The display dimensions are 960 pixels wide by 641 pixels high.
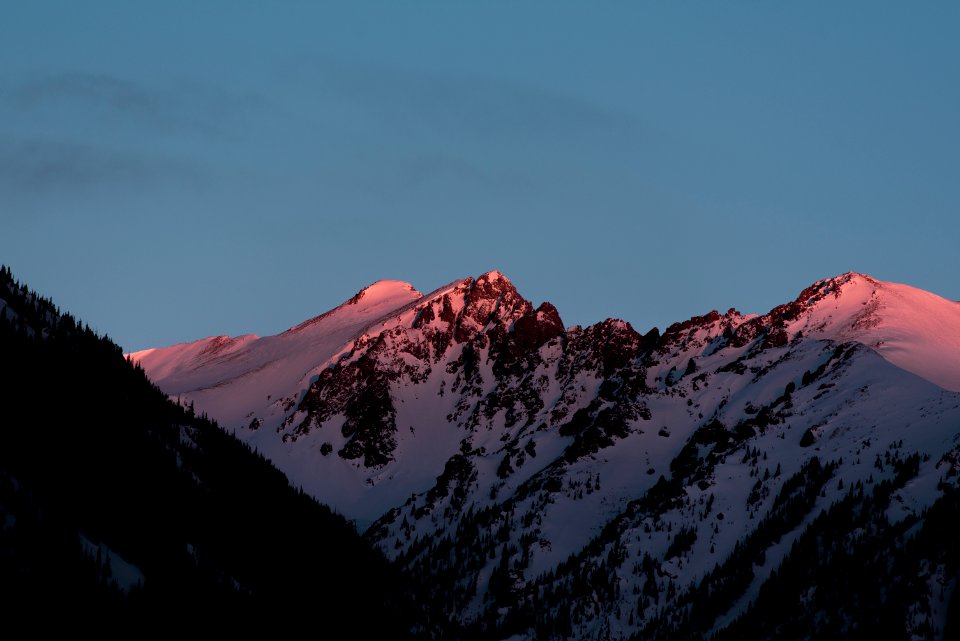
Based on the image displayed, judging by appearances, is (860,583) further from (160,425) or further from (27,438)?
(27,438)

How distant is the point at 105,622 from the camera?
6128 centimetres

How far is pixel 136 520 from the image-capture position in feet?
243

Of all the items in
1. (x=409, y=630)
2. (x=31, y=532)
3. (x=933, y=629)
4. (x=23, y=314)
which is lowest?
(x=933, y=629)

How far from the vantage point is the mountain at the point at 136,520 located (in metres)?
61.2

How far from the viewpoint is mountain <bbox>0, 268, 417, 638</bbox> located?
61.2m

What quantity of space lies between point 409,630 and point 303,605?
2024cm

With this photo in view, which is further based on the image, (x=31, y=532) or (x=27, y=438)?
(x=27, y=438)

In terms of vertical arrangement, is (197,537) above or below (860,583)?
above

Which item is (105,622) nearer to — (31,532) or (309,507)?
(31,532)

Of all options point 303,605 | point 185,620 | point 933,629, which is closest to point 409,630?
point 303,605

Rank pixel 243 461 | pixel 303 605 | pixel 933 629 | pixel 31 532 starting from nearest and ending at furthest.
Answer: pixel 31 532 < pixel 303 605 < pixel 243 461 < pixel 933 629

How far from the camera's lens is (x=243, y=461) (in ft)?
398

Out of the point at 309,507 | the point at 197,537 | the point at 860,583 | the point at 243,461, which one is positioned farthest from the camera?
the point at 860,583

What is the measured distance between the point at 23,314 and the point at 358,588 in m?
33.8
